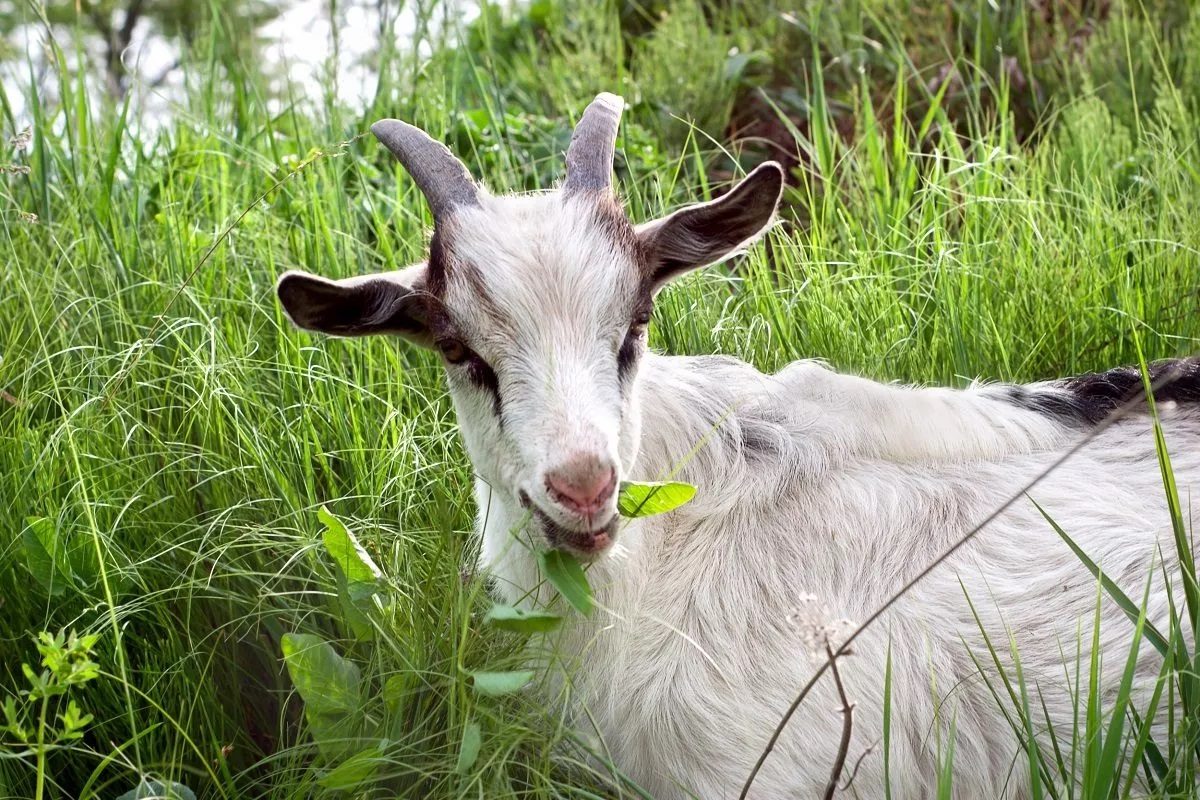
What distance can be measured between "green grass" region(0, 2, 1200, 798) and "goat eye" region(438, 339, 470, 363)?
1.60 feet

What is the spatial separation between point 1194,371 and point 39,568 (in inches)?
131

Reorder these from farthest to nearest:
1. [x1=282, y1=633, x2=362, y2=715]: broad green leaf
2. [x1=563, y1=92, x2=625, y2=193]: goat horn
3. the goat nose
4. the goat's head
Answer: [x1=563, y1=92, x2=625, y2=193]: goat horn, [x1=282, y1=633, x2=362, y2=715]: broad green leaf, the goat's head, the goat nose

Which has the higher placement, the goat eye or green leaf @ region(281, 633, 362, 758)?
the goat eye

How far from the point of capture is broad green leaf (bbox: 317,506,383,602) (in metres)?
3.15

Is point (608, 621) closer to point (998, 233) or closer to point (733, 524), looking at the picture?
point (733, 524)

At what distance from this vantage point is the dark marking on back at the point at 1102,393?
3.54 metres

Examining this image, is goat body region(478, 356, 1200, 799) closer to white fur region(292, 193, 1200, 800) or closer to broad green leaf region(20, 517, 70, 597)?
white fur region(292, 193, 1200, 800)

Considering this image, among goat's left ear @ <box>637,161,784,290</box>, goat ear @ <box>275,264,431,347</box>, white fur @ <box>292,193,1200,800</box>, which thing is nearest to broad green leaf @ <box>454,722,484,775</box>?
white fur @ <box>292,193,1200,800</box>

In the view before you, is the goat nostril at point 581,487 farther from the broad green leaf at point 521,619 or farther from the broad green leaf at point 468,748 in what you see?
the broad green leaf at point 468,748

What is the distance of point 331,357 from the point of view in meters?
4.41

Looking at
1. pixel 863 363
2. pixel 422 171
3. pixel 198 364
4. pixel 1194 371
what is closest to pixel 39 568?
pixel 198 364

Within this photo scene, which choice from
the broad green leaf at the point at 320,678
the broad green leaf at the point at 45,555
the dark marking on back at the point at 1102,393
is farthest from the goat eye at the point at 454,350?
the dark marking on back at the point at 1102,393

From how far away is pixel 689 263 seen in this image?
10.9 feet

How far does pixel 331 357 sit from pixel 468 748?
2.04m
